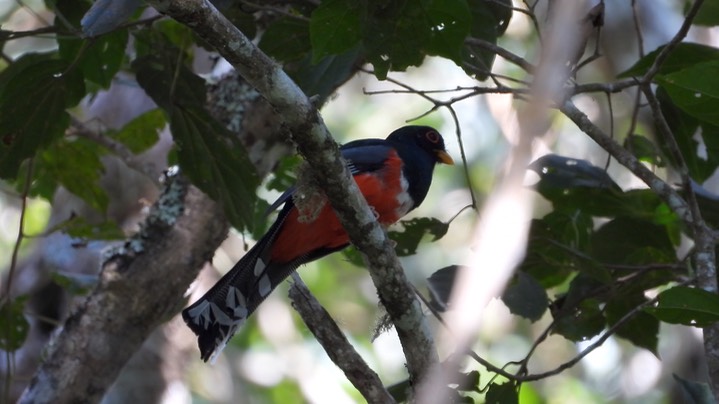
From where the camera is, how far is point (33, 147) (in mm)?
4152

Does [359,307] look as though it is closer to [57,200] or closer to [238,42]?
[57,200]

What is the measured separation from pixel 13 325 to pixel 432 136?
229cm

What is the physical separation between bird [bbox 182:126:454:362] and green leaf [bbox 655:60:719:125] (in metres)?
1.31

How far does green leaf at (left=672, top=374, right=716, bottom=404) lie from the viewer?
11.0 feet

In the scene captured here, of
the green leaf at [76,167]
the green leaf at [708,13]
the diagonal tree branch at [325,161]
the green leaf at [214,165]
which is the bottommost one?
the diagonal tree branch at [325,161]

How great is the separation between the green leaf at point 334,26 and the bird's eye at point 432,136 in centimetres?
177

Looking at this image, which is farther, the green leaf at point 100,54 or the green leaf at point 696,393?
the green leaf at point 100,54

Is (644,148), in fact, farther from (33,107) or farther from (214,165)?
(33,107)

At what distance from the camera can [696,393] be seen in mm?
3402

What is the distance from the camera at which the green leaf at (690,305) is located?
2992mm

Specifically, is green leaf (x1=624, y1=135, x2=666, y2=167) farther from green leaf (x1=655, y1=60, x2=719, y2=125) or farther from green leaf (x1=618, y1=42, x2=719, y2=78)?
green leaf (x1=655, y1=60, x2=719, y2=125)

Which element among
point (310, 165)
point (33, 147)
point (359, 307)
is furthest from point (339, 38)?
point (359, 307)

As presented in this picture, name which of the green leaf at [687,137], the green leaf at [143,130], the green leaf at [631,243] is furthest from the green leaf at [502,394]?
the green leaf at [143,130]

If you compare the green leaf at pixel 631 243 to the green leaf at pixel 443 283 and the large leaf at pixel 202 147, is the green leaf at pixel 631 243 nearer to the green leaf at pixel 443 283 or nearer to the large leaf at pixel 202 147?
the green leaf at pixel 443 283
